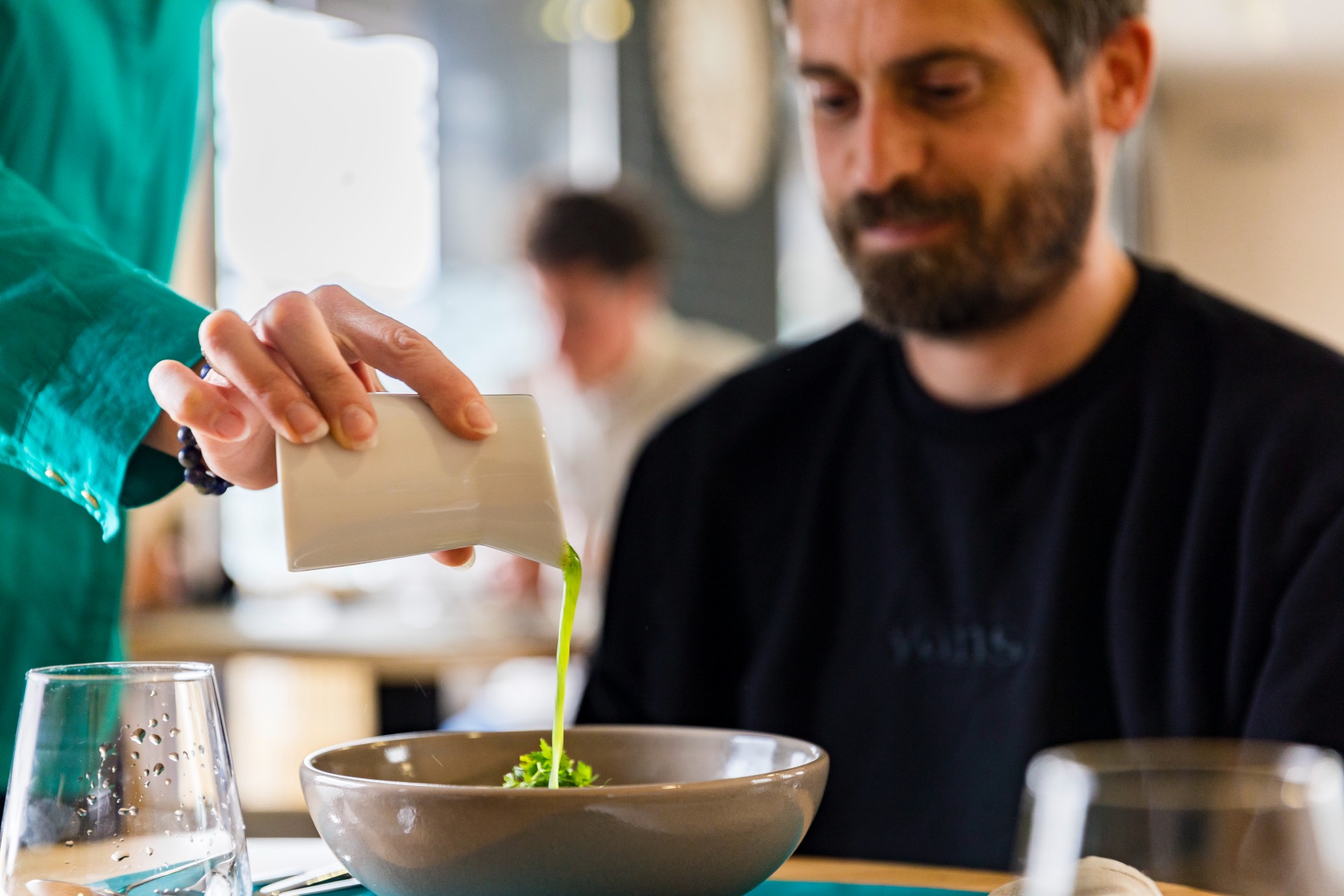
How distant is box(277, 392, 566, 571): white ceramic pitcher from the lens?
668mm

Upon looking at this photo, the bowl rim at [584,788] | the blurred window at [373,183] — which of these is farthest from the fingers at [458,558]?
the blurred window at [373,183]

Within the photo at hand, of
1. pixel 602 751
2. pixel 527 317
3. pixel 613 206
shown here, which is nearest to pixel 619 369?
pixel 613 206

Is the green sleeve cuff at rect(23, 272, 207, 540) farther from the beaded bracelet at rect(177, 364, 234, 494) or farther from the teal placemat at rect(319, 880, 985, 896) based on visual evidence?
the teal placemat at rect(319, 880, 985, 896)

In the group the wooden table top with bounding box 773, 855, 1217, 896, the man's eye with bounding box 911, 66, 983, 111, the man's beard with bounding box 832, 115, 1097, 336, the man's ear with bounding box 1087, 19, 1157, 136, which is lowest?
the wooden table top with bounding box 773, 855, 1217, 896

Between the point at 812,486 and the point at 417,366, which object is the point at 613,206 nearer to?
the point at 812,486

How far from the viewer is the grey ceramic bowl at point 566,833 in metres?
0.63

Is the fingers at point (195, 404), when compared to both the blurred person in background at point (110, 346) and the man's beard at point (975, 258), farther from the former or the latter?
the man's beard at point (975, 258)

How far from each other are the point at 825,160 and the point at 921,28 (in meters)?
0.19

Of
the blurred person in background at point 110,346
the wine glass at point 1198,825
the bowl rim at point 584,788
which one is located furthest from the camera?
the blurred person in background at point 110,346

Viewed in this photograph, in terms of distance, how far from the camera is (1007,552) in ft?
4.90

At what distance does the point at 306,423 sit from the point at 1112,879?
1.43ft

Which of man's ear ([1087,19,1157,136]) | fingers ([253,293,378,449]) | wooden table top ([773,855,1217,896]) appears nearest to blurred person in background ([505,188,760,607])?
man's ear ([1087,19,1157,136])

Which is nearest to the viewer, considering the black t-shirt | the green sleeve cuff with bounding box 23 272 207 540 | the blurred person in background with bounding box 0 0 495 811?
the blurred person in background with bounding box 0 0 495 811

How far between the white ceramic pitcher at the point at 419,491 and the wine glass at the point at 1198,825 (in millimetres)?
364
